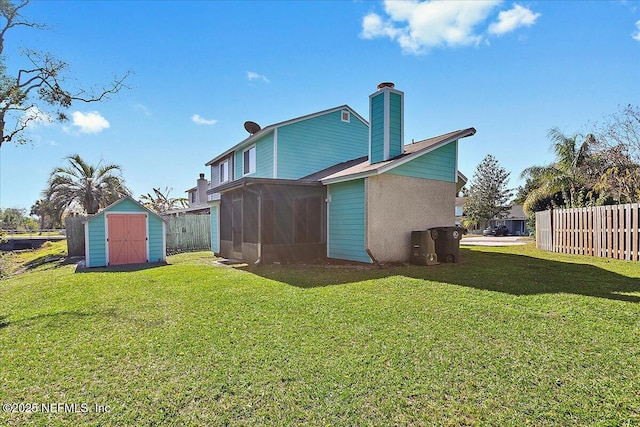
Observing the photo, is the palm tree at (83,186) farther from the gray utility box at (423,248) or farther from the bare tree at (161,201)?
the gray utility box at (423,248)

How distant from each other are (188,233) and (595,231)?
58.1 feet

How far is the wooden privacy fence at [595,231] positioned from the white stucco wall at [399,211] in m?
4.94

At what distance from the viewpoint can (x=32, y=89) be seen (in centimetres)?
1075

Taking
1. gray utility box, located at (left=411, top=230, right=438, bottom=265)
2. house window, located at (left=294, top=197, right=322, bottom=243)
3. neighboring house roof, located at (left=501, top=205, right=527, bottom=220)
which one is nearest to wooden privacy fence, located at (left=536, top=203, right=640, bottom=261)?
gray utility box, located at (left=411, top=230, right=438, bottom=265)

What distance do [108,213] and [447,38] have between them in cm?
1326

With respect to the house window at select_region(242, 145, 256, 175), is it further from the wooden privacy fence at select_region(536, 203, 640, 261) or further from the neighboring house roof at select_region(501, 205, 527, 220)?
the neighboring house roof at select_region(501, 205, 527, 220)

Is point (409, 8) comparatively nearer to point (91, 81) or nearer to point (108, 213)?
point (91, 81)

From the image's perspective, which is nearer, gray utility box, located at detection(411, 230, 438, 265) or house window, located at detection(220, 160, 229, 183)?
gray utility box, located at detection(411, 230, 438, 265)

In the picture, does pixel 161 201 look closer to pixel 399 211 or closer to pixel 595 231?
pixel 399 211

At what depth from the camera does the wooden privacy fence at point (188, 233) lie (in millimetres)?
17734

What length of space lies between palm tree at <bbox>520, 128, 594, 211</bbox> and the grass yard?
18.1m

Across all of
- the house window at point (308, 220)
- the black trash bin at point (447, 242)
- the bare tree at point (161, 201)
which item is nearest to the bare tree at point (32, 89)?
the house window at point (308, 220)

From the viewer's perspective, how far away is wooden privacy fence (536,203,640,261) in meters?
10.3

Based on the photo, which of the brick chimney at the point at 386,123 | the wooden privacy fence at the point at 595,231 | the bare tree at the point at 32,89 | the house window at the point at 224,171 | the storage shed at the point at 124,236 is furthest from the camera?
the house window at the point at 224,171
